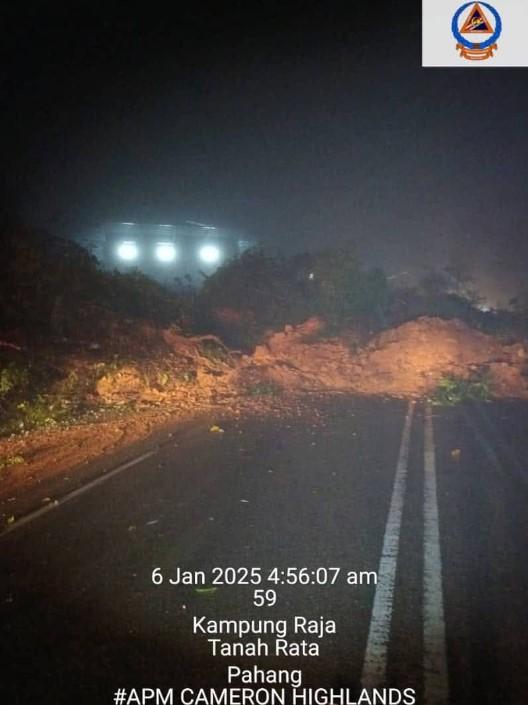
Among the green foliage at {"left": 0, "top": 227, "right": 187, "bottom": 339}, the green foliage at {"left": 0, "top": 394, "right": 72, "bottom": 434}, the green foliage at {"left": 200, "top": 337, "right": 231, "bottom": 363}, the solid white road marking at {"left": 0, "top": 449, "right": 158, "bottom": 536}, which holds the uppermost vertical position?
the green foliage at {"left": 0, "top": 227, "right": 187, "bottom": 339}

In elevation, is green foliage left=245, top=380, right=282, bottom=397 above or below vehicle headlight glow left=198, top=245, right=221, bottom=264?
below

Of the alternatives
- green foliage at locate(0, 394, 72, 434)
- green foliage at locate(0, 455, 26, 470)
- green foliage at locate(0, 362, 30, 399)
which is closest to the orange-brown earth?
green foliage at locate(0, 455, 26, 470)

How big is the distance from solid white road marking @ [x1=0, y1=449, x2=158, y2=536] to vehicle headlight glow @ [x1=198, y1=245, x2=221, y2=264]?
31161 mm

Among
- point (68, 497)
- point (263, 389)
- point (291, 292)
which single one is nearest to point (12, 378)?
point (68, 497)

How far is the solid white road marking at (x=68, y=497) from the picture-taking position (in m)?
4.84

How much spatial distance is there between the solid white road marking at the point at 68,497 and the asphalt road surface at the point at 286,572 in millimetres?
79

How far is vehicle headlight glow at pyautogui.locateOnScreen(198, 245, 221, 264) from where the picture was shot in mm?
36719

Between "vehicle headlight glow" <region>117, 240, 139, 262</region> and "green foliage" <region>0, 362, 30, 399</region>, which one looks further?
"vehicle headlight glow" <region>117, 240, 139, 262</region>

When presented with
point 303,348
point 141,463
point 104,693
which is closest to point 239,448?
point 141,463

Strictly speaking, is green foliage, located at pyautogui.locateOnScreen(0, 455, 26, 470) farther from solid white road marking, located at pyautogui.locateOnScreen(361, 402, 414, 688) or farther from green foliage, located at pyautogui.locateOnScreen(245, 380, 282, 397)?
green foliage, located at pyautogui.locateOnScreen(245, 380, 282, 397)

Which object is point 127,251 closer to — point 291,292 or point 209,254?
point 209,254

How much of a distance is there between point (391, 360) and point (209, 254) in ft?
81.4

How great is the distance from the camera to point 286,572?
3.94 metres

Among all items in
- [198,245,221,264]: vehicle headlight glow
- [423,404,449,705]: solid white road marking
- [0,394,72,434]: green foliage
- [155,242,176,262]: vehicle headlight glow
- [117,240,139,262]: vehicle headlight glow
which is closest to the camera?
[423,404,449,705]: solid white road marking
